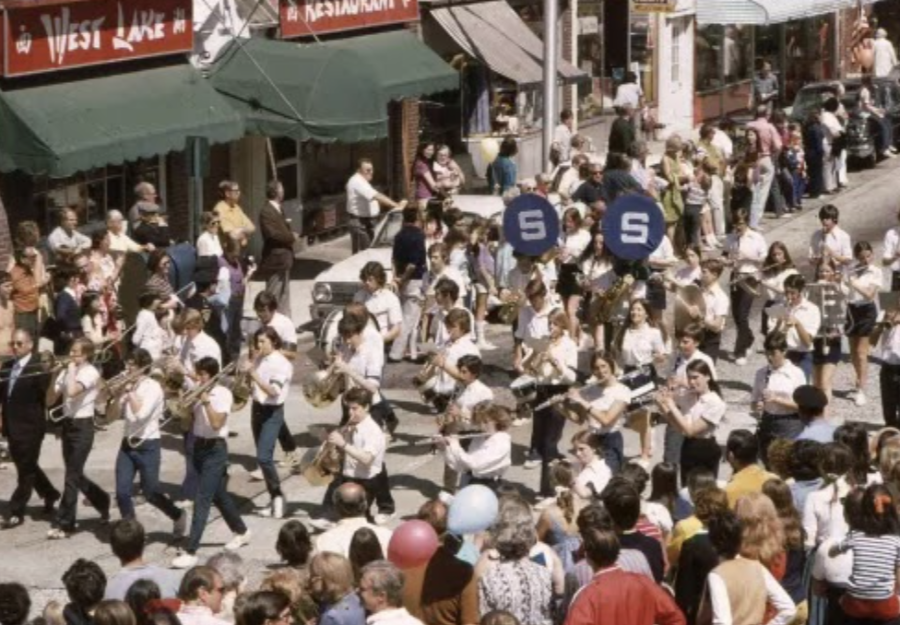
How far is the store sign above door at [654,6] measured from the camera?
40719mm

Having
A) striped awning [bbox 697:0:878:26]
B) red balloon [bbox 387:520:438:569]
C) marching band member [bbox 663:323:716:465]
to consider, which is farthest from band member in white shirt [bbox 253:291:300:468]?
striped awning [bbox 697:0:878:26]

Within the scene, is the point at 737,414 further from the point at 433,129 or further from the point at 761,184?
the point at 433,129

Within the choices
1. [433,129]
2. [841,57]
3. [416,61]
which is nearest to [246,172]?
[416,61]

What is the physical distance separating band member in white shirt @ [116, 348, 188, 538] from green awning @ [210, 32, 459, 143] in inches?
446

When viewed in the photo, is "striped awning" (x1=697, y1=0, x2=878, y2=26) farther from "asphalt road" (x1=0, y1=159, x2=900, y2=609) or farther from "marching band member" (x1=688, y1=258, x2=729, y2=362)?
"marching band member" (x1=688, y1=258, x2=729, y2=362)

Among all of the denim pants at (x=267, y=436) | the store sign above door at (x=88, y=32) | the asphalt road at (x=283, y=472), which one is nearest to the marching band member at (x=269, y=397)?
the denim pants at (x=267, y=436)

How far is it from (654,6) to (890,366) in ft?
66.2

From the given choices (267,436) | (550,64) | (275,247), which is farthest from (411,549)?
(550,64)

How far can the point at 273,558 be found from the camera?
1845cm

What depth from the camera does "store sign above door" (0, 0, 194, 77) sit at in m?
26.1

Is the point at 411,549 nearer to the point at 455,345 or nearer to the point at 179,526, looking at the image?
the point at 179,526

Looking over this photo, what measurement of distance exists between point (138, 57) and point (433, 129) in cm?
988

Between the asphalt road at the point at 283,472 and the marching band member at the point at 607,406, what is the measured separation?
5.48 feet

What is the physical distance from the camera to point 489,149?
1423 inches
